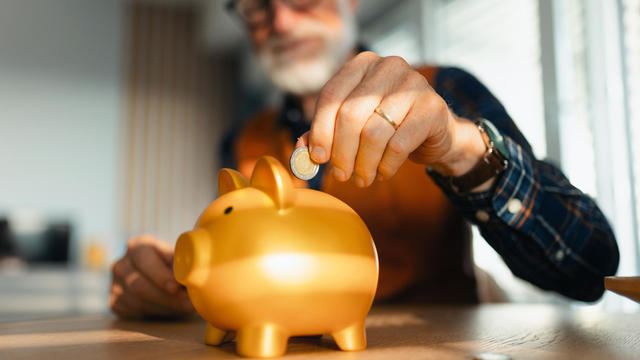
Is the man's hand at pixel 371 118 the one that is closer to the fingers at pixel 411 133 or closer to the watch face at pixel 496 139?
the fingers at pixel 411 133

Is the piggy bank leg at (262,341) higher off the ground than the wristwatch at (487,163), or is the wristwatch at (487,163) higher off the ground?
the wristwatch at (487,163)

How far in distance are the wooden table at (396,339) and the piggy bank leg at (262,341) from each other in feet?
0.05

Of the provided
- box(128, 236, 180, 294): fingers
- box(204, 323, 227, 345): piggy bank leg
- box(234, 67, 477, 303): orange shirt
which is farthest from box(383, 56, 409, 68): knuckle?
box(234, 67, 477, 303): orange shirt

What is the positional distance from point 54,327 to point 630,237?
142cm

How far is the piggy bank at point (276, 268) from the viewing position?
435 mm

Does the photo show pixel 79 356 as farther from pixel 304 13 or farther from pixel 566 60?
pixel 566 60

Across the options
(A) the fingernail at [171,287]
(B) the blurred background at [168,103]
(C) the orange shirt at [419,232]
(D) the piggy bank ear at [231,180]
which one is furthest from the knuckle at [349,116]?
(B) the blurred background at [168,103]

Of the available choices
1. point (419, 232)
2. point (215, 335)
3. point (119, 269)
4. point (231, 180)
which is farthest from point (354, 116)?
point (419, 232)

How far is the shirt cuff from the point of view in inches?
27.9

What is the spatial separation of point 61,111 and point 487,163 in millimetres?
3766

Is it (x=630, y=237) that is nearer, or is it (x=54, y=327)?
(x=54, y=327)

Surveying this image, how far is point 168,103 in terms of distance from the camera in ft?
14.1

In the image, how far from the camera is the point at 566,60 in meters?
1.63

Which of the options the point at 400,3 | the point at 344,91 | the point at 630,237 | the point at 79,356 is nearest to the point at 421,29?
the point at 400,3
